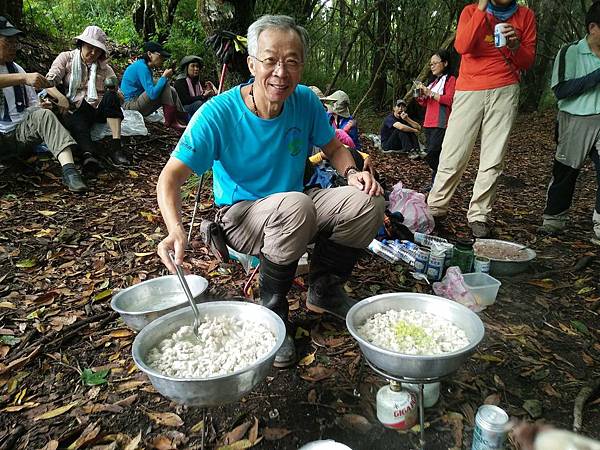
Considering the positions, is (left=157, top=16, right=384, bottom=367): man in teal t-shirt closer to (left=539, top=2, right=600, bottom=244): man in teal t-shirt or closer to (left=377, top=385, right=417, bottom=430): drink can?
(left=377, top=385, right=417, bottom=430): drink can

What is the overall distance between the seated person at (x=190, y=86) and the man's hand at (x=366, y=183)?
546cm

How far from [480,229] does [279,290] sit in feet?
8.32

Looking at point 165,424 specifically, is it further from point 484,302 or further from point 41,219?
→ point 41,219

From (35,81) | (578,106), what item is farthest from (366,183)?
(35,81)

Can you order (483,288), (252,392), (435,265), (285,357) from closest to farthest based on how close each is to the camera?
(252,392) → (285,357) → (483,288) → (435,265)

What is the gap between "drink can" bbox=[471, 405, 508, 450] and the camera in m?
1.66

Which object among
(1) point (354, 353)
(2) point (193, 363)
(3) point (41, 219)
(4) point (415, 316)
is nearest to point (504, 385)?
(4) point (415, 316)

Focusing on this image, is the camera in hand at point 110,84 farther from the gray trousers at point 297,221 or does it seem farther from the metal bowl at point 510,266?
the metal bowl at point 510,266

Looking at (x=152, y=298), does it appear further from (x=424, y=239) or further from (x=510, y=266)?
(x=510, y=266)

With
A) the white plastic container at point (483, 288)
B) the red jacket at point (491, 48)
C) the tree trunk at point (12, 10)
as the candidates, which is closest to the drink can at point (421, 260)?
the white plastic container at point (483, 288)

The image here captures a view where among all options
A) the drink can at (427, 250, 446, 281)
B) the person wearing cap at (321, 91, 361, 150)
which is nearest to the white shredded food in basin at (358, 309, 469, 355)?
the drink can at (427, 250, 446, 281)

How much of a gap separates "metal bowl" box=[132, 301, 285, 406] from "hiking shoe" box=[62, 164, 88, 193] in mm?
3365

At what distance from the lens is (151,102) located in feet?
22.3

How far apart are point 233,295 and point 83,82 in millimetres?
3900
